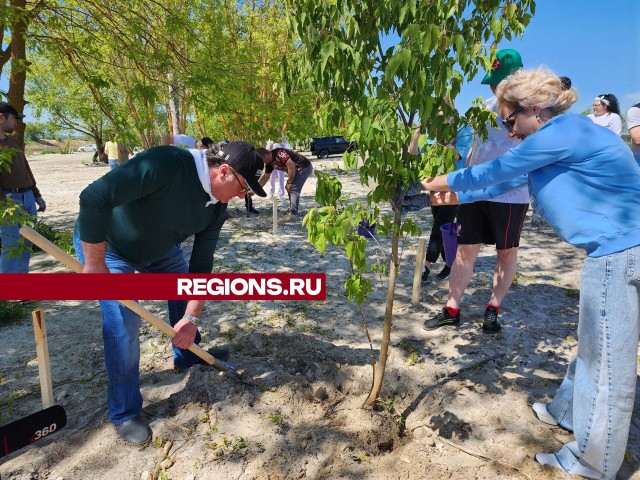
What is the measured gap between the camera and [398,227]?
214 centimetres

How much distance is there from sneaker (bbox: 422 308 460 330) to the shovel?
5.65 ft

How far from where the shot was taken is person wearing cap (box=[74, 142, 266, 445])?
1963 mm

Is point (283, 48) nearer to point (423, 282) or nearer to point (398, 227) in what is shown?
point (423, 282)

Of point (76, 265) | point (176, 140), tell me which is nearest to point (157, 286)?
point (76, 265)

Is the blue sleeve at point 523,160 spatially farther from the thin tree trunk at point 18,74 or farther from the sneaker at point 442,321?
the thin tree trunk at point 18,74

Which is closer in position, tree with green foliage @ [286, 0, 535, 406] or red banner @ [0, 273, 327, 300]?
tree with green foliage @ [286, 0, 535, 406]

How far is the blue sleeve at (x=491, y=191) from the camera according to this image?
Result: 2260 mm

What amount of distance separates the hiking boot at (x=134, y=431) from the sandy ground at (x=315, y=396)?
49 millimetres

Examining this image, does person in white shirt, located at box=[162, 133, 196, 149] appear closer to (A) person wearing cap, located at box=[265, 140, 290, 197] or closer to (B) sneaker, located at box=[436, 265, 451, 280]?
(A) person wearing cap, located at box=[265, 140, 290, 197]

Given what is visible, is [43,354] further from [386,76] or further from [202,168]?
[386,76]

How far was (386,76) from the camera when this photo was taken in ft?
5.52

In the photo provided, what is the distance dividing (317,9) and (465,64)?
2.30 ft

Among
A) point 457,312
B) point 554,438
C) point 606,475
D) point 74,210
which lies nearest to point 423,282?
point 457,312

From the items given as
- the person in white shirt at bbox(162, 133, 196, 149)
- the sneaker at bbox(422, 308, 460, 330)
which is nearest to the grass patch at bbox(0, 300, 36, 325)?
the person in white shirt at bbox(162, 133, 196, 149)
